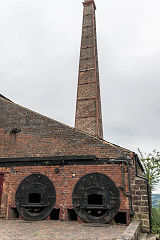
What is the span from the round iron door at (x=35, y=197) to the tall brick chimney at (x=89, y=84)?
6790mm

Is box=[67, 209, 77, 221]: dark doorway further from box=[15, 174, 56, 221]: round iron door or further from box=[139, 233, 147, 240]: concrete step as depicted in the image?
box=[139, 233, 147, 240]: concrete step

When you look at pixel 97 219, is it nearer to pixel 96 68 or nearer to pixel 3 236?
pixel 3 236

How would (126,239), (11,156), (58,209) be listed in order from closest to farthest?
(126,239) → (58,209) → (11,156)

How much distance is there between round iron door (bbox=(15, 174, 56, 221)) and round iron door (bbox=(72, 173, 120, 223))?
0.98 metres

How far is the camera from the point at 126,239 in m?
3.78

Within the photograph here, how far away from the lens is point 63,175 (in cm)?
755

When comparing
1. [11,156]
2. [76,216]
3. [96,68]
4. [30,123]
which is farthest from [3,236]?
[96,68]

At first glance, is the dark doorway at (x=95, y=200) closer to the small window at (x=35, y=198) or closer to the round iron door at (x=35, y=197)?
the round iron door at (x=35, y=197)

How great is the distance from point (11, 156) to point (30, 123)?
1.64 metres

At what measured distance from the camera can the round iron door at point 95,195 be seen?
22.1 ft

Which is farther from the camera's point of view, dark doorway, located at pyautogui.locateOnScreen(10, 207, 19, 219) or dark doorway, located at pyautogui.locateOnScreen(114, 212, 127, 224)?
dark doorway, located at pyautogui.locateOnScreen(10, 207, 19, 219)

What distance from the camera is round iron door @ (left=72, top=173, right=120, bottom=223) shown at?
6.73 metres

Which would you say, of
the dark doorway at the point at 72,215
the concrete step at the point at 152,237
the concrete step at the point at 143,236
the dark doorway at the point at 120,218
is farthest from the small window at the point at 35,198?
the concrete step at the point at 152,237

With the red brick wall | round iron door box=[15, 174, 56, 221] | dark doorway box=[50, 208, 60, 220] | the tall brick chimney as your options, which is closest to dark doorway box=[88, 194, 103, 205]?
the red brick wall
